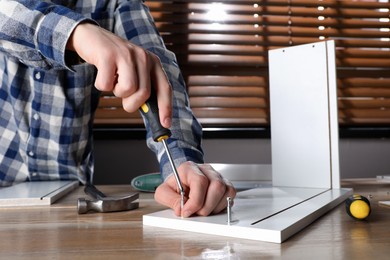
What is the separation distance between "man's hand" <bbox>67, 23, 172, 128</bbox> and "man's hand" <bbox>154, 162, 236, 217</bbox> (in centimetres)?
10

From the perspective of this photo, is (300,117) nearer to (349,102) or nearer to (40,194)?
(40,194)

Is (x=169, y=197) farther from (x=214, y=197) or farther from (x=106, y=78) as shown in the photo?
(x=106, y=78)

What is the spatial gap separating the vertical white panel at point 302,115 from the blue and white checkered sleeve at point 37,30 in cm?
45

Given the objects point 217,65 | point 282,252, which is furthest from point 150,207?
point 217,65

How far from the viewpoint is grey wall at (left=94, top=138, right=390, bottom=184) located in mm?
1494

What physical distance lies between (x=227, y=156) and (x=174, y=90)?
0.68m

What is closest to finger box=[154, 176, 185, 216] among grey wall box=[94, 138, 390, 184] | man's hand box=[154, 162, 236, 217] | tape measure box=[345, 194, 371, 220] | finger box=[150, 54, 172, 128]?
man's hand box=[154, 162, 236, 217]

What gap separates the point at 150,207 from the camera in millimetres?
662

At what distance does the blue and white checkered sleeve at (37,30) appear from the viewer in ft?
1.90

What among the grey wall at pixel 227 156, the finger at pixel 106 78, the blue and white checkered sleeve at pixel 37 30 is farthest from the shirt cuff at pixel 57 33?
the grey wall at pixel 227 156

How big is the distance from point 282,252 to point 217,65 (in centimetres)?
127

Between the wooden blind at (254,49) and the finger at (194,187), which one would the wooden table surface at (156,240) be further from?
the wooden blind at (254,49)

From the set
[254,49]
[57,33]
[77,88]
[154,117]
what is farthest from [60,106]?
[254,49]

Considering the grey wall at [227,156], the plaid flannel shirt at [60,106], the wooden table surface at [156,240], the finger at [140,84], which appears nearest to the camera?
the wooden table surface at [156,240]
